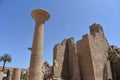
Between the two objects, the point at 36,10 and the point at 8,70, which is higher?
the point at 36,10

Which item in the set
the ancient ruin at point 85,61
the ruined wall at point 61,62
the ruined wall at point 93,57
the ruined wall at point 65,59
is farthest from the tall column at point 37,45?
the ruined wall at point 61,62

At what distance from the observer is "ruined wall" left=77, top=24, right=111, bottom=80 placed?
2603cm

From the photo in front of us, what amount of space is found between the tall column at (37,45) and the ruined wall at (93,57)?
13899mm

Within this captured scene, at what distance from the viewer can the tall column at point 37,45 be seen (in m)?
13.2

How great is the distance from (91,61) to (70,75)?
729 cm

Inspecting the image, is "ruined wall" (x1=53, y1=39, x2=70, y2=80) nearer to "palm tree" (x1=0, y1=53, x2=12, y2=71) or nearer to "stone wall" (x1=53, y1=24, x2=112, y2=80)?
"stone wall" (x1=53, y1=24, x2=112, y2=80)

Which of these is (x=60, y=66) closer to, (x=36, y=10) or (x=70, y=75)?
(x=70, y=75)

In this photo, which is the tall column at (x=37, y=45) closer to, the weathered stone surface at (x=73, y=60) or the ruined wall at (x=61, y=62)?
the weathered stone surface at (x=73, y=60)

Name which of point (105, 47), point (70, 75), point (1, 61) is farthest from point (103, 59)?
point (1, 61)

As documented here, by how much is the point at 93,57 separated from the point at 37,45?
15111mm

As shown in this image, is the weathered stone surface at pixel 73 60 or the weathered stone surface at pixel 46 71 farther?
the weathered stone surface at pixel 46 71

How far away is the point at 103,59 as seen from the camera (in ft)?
95.8

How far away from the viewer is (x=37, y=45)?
46.6ft

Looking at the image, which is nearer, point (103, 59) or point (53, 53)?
point (103, 59)
